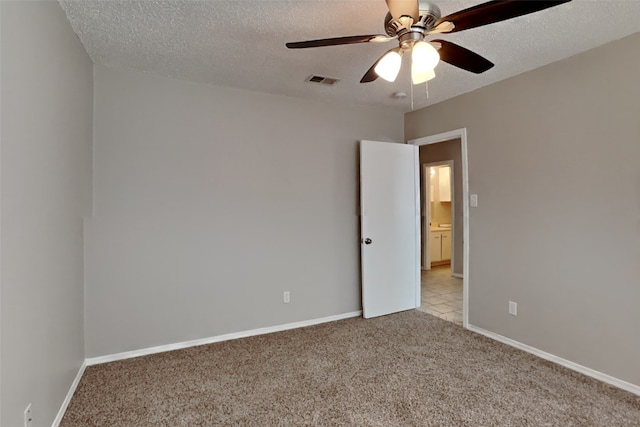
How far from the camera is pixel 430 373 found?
2.56 m

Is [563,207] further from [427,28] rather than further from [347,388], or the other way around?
[347,388]

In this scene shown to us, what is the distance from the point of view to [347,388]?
92.9 inches

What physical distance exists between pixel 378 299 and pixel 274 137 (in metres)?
2.15

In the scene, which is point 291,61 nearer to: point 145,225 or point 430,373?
point 145,225

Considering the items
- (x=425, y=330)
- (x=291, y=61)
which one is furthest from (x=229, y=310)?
(x=291, y=61)

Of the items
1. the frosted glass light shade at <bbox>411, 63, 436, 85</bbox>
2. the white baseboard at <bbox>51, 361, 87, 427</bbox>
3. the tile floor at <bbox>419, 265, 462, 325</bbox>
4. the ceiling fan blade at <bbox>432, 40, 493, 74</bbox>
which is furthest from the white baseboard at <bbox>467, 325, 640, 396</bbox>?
the white baseboard at <bbox>51, 361, 87, 427</bbox>

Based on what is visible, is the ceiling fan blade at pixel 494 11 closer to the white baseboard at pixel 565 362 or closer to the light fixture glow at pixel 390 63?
the light fixture glow at pixel 390 63

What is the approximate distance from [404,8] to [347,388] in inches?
91.7

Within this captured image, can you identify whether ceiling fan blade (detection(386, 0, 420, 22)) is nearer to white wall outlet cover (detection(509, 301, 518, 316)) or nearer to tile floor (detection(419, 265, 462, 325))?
white wall outlet cover (detection(509, 301, 518, 316))

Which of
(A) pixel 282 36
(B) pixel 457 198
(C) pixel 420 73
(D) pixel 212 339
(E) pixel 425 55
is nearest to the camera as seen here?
(E) pixel 425 55

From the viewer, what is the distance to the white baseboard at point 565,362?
7.68 ft

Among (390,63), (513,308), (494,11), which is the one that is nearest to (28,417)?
(390,63)

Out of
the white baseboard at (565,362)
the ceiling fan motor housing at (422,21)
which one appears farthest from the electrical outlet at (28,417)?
the white baseboard at (565,362)

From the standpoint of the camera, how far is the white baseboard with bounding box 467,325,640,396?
2.34 metres
